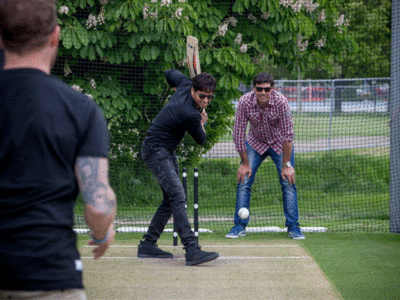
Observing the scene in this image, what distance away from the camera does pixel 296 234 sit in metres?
6.67

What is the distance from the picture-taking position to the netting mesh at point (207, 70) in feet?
28.5

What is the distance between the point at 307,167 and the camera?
12930 mm

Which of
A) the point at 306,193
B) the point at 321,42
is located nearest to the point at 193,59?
the point at 321,42

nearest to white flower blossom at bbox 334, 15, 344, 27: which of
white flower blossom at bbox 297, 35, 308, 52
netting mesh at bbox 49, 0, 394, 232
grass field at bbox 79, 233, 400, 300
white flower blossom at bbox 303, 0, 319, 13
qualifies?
netting mesh at bbox 49, 0, 394, 232

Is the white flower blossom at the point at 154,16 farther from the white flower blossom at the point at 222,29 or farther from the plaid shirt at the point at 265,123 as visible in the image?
the plaid shirt at the point at 265,123

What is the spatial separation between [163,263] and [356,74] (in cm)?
952

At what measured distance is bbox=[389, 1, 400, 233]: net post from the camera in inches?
277

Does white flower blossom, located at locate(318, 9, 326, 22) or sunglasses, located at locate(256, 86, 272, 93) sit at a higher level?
white flower blossom, located at locate(318, 9, 326, 22)

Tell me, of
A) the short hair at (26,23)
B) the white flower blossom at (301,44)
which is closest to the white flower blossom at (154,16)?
the white flower blossom at (301,44)

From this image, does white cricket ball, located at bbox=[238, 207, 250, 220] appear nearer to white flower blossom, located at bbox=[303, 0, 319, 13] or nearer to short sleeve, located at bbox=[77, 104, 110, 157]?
short sleeve, located at bbox=[77, 104, 110, 157]

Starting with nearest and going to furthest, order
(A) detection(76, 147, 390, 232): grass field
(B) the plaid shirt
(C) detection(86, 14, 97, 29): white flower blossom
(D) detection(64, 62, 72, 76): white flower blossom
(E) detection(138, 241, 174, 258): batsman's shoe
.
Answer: (E) detection(138, 241, 174, 258): batsman's shoe → (B) the plaid shirt → (A) detection(76, 147, 390, 232): grass field → (C) detection(86, 14, 97, 29): white flower blossom → (D) detection(64, 62, 72, 76): white flower blossom

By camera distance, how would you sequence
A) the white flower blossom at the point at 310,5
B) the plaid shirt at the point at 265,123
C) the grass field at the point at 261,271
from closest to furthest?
1. the grass field at the point at 261,271
2. the plaid shirt at the point at 265,123
3. the white flower blossom at the point at 310,5

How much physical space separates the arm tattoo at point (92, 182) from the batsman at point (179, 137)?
11.0ft

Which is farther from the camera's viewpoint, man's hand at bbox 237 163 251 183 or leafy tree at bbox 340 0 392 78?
leafy tree at bbox 340 0 392 78
